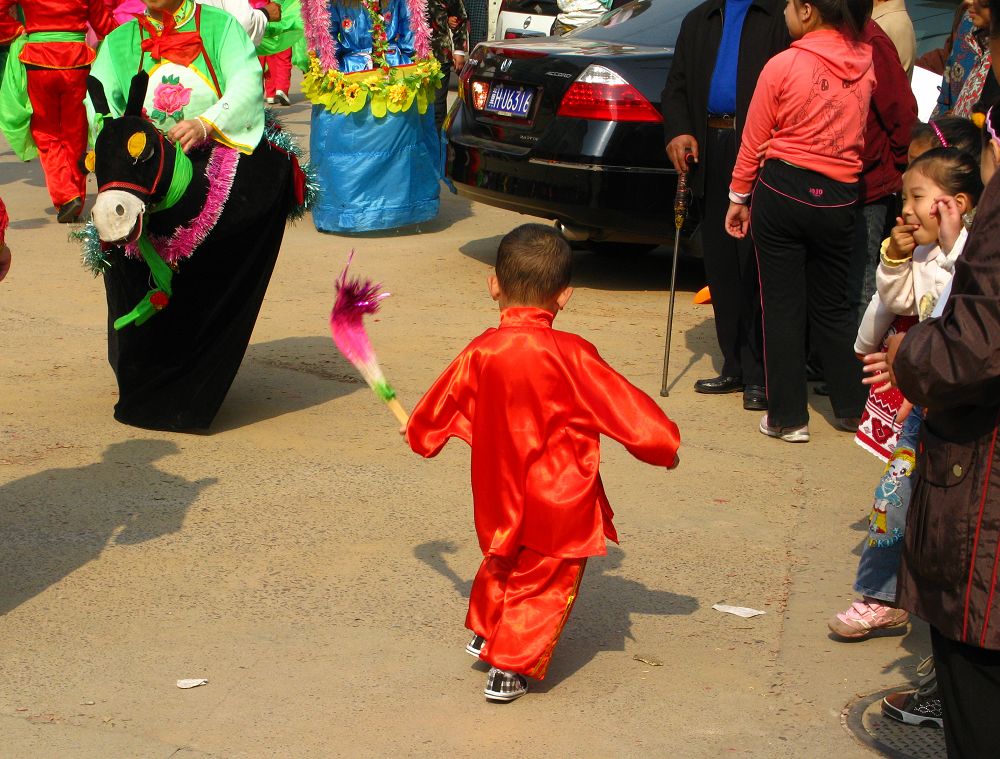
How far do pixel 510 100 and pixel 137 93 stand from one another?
3642 millimetres

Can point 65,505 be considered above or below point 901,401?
below

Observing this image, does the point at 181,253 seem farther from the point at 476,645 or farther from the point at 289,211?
the point at 476,645

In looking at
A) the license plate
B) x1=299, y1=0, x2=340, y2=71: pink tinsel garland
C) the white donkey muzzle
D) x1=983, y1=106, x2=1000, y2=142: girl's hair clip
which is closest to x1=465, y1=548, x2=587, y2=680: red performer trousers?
x1=983, y1=106, x2=1000, y2=142: girl's hair clip

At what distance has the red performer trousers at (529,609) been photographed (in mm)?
3883

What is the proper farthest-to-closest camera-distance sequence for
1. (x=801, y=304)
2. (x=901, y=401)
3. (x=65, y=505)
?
1. (x=801, y=304)
2. (x=65, y=505)
3. (x=901, y=401)

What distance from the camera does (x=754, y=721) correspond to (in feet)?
12.6

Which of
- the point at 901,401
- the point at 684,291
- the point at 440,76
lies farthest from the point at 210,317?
the point at 440,76

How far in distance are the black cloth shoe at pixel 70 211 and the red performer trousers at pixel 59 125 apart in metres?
0.06

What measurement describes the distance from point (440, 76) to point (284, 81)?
22.5ft

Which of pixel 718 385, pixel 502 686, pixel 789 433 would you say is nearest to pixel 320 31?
pixel 718 385

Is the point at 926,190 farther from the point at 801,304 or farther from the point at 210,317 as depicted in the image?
the point at 210,317

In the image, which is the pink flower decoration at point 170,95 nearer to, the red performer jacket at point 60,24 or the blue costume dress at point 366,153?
the blue costume dress at point 366,153

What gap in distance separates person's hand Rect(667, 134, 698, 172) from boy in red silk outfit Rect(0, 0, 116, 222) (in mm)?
5337

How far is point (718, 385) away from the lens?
6.91m
